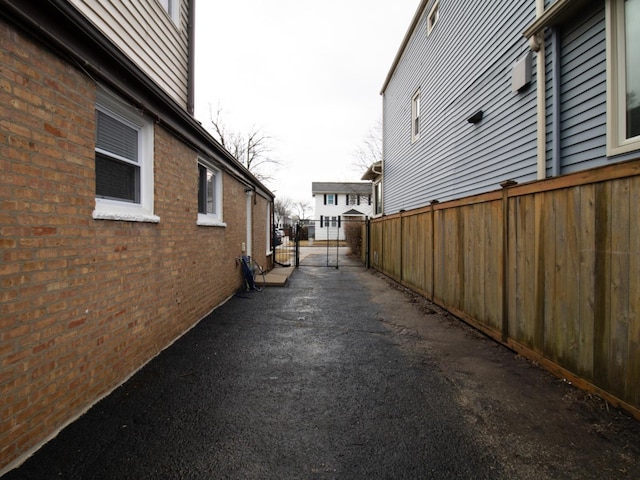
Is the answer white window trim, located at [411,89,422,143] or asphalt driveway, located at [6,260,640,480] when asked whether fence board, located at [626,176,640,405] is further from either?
white window trim, located at [411,89,422,143]

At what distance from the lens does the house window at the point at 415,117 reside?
1056 centimetres

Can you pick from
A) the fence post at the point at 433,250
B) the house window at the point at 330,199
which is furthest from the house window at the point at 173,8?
the house window at the point at 330,199

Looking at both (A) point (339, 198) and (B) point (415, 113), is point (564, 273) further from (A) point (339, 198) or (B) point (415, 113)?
(A) point (339, 198)

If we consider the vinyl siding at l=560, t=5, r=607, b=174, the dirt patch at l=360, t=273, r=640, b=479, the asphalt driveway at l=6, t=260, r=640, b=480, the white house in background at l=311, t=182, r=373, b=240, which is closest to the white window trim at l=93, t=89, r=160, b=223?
the asphalt driveway at l=6, t=260, r=640, b=480

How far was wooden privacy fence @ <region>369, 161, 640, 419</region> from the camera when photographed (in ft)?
8.56

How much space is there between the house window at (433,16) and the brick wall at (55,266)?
9342 mm

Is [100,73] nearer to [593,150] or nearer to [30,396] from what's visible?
[30,396]

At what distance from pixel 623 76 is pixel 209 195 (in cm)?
627

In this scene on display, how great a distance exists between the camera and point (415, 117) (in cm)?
1094

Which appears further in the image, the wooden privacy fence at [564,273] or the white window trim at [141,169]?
the white window trim at [141,169]

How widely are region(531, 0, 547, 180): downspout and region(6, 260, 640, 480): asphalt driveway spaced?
105 inches

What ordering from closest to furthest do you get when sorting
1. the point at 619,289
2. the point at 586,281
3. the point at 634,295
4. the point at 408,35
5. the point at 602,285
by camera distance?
the point at 634,295 → the point at 619,289 → the point at 602,285 → the point at 586,281 → the point at 408,35

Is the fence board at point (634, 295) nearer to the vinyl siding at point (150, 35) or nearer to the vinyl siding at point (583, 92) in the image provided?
the vinyl siding at point (583, 92)

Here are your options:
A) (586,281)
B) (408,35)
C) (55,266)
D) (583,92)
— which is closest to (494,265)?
(586,281)
